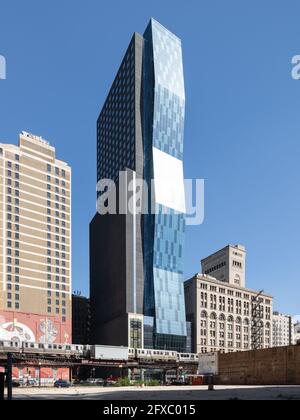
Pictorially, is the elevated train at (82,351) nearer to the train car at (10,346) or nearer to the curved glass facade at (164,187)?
the train car at (10,346)

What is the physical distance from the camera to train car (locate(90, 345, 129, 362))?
13738 centimetres

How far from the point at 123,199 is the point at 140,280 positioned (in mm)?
29175

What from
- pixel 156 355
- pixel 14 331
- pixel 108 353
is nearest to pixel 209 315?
pixel 156 355

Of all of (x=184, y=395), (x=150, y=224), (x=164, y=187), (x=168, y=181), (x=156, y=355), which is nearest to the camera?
(x=184, y=395)

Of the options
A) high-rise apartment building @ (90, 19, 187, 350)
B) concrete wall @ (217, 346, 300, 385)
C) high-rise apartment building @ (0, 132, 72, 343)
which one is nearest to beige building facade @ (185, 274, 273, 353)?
high-rise apartment building @ (90, 19, 187, 350)

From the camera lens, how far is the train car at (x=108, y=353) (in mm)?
137375

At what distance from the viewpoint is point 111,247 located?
190000mm

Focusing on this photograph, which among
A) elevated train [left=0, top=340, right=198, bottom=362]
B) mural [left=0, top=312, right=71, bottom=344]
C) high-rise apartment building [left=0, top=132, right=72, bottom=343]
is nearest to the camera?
elevated train [left=0, top=340, right=198, bottom=362]

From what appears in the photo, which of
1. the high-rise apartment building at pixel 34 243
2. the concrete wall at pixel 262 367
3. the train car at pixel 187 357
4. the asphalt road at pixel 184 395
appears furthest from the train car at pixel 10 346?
the asphalt road at pixel 184 395

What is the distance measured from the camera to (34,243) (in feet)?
550

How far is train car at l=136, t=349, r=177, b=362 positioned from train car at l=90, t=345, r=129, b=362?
8.26 m

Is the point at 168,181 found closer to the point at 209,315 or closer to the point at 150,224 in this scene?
the point at 150,224

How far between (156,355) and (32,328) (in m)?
39.3

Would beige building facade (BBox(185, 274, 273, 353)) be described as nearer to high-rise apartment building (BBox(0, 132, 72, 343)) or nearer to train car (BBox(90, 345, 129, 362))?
high-rise apartment building (BBox(0, 132, 72, 343))
